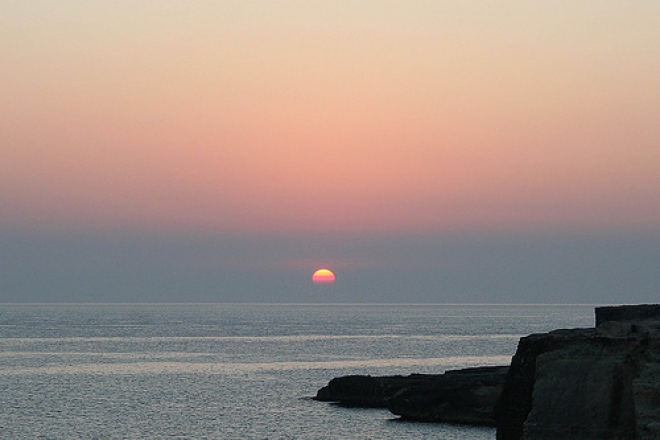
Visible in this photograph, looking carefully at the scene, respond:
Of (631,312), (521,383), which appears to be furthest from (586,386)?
(631,312)

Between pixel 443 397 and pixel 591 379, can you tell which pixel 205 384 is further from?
pixel 591 379

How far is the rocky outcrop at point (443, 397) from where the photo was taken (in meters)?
56.0

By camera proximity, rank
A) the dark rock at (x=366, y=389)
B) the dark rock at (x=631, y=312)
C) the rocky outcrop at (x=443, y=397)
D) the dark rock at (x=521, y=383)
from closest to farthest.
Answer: the dark rock at (x=521, y=383), the dark rock at (x=631, y=312), the rocky outcrop at (x=443, y=397), the dark rock at (x=366, y=389)

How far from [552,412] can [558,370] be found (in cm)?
99

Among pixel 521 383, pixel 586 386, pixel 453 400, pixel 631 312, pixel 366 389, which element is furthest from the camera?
pixel 366 389

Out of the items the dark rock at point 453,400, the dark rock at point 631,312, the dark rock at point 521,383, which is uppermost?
the dark rock at point 631,312

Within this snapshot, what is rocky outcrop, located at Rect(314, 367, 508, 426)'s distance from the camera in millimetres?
55969

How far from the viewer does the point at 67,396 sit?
7344 cm

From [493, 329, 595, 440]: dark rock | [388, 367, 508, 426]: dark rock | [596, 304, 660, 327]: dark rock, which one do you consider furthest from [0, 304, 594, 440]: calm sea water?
[493, 329, 595, 440]: dark rock

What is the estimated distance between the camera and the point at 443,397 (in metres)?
58.0

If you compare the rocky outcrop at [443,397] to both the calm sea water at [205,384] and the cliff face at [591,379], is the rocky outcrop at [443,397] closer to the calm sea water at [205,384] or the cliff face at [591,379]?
the calm sea water at [205,384]

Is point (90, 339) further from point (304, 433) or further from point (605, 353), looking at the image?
point (605, 353)

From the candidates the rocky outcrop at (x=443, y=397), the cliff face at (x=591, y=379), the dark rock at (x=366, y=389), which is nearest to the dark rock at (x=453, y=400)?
the rocky outcrop at (x=443, y=397)

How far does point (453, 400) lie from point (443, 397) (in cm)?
79
